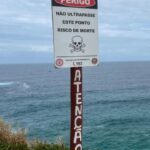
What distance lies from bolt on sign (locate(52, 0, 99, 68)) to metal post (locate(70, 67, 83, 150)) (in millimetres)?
188

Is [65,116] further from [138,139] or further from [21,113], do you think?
[138,139]

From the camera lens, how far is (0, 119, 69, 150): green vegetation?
33.0ft

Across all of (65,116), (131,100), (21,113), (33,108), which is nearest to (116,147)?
(65,116)

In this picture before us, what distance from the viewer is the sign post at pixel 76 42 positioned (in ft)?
18.8

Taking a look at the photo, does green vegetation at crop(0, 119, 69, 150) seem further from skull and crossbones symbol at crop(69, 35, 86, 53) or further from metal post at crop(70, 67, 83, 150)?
skull and crossbones symbol at crop(69, 35, 86, 53)

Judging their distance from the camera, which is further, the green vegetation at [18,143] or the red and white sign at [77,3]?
the green vegetation at [18,143]

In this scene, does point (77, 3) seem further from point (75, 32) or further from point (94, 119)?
point (94, 119)

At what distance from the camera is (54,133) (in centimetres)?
3697

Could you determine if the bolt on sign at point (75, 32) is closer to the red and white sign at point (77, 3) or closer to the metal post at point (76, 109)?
the red and white sign at point (77, 3)

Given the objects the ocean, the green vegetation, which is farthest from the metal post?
the ocean

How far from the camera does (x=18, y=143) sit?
10344 mm

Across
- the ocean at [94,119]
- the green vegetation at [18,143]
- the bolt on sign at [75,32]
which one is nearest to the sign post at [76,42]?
the bolt on sign at [75,32]

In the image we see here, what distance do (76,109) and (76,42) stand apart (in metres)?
0.93

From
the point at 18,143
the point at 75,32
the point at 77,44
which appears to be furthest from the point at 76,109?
the point at 18,143
